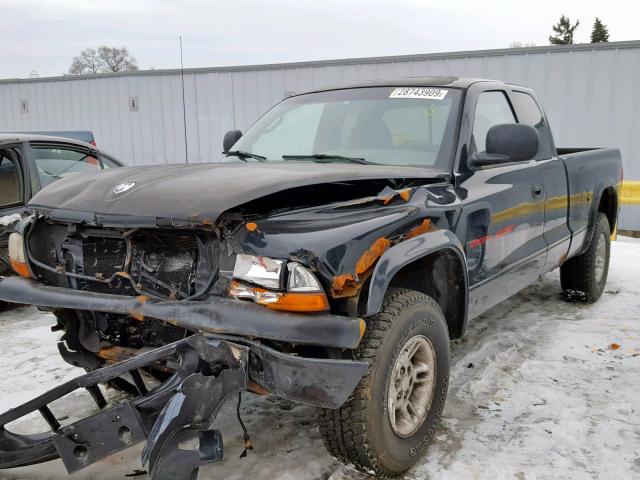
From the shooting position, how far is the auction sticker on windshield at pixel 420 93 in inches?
141

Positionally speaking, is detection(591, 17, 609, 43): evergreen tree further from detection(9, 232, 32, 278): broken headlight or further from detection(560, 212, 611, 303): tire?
detection(9, 232, 32, 278): broken headlight

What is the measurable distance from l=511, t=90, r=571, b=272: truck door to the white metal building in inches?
212

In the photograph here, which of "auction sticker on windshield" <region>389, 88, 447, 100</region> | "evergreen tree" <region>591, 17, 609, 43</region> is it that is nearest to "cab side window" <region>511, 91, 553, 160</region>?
"auction sticker on windshield" <region>389, 88, 447, 100</region>

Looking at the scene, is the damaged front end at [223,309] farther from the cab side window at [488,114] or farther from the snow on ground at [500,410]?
the cab side window at [488,114]

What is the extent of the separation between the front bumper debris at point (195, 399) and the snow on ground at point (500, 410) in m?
0.57

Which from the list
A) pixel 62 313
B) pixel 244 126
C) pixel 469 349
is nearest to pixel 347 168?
pixel 62 313

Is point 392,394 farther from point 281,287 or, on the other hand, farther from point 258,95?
point 258,95

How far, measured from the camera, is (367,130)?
3.58 metres

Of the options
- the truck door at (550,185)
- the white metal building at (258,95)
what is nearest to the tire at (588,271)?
the truck door at (550,185)

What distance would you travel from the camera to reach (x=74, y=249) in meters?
2.73

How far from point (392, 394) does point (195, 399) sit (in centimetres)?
84

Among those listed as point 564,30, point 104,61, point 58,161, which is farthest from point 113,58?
point 58,161

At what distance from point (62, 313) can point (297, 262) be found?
51.7 inches

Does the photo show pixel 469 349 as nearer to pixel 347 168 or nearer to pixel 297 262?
pixel 347 168
